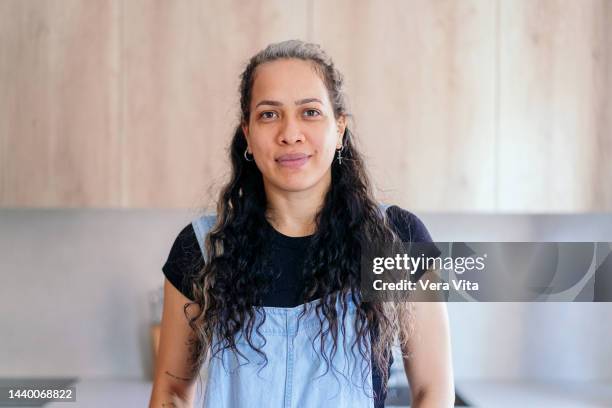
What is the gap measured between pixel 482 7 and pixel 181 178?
0.86 m

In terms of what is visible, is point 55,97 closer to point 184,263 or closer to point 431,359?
point 184,263

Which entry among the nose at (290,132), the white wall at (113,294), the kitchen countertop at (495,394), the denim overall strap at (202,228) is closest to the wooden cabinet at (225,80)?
the white wall at (113,294)

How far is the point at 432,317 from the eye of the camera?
0.82 metres

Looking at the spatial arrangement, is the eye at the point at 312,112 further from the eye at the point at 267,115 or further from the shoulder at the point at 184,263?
the shoulder at the point at 184,263

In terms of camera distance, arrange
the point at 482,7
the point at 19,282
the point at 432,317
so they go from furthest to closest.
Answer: the point at 19,282, the point at 482,7, the point at 432,317

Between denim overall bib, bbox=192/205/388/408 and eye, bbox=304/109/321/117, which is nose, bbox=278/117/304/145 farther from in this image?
denim overall bib, bbox=192/205/388/408

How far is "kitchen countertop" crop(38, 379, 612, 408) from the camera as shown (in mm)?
1537

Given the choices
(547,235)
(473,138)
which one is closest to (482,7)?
(473,138)

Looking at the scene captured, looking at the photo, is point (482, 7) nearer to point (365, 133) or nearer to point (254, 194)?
point (365, 133)

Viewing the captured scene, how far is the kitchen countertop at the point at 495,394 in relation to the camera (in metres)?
1.54

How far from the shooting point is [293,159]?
2.54 ft

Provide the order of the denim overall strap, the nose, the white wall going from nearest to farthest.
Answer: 1. the nose
2. the denim overall strap
3. the white wall

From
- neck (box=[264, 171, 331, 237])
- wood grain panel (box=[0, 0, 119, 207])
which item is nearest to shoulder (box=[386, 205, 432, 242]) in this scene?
neck (box=[264, 171, 331, 237])

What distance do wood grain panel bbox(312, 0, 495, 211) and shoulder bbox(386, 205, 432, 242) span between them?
691 millimetres
